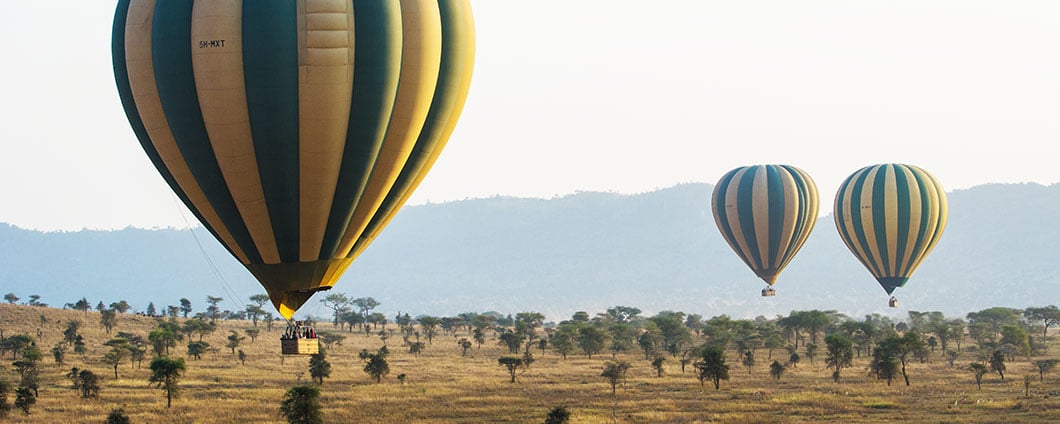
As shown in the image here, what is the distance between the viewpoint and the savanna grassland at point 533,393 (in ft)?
173

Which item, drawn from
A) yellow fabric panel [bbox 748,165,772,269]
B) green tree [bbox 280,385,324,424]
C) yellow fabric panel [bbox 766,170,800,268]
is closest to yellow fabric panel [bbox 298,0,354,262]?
green tree [bbox 280,385,324,424]

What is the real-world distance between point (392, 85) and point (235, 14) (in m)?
4.80

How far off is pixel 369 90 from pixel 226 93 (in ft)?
13.1

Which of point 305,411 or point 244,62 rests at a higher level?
point 244,62

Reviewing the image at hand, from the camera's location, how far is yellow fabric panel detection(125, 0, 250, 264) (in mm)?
32344

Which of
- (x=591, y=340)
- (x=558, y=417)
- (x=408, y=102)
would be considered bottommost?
(x=558, y=417)

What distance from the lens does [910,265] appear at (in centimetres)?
8288

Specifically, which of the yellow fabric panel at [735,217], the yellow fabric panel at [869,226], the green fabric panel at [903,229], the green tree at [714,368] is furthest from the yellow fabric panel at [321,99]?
the yellow fabric panel at [869,226]

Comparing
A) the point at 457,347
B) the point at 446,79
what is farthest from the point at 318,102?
the point at 457,347

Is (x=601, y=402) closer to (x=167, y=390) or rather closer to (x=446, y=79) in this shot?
(x=167, y=390)

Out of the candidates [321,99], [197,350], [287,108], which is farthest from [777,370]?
[287,108]

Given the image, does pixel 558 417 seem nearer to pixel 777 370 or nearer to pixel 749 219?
pixel 777 370

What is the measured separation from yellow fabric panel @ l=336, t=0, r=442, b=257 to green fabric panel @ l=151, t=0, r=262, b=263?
4.08 metres

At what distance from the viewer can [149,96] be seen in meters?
32.7
